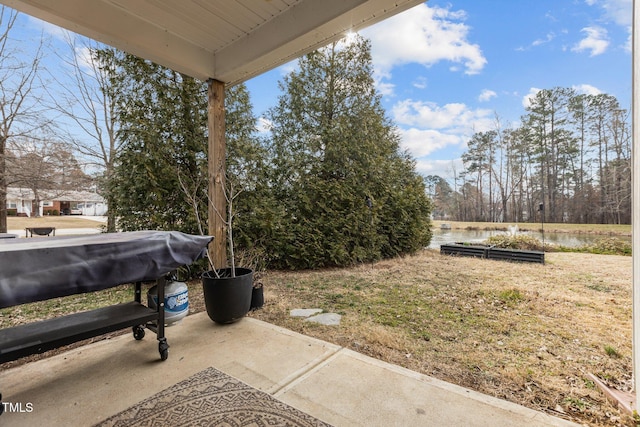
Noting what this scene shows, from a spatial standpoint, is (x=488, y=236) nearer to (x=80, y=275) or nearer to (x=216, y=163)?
(x=216, y=163)

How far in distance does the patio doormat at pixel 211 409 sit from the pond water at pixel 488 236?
24.8 ft

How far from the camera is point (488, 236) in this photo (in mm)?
8227

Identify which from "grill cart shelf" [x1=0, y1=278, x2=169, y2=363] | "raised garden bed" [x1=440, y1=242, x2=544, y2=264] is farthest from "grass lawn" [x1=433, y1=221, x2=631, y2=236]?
"grill cart shelf" [x1=0, y1=278, x2=169, y2=363]

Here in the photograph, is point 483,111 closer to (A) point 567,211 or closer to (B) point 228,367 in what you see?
(A) point 567,211

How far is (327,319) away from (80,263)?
2.16 meters

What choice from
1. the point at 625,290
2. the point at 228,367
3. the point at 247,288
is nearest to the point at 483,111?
the point at 625,290

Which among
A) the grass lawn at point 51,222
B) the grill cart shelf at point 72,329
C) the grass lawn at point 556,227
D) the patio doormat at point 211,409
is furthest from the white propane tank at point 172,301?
the grass lawn at point 556,227

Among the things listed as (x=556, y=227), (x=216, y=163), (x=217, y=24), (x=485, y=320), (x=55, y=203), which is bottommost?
(x=485, y=320)

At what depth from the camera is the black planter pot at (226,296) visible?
8.68ft

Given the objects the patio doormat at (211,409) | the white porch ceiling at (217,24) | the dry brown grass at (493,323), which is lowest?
the dry brown grass at (493,323)

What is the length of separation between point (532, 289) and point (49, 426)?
17.1ft

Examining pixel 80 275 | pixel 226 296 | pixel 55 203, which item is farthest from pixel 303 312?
pixel 55 203

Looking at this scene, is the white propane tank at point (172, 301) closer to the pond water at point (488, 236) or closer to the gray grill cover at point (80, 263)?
the gray grill cover at point (80, 263)

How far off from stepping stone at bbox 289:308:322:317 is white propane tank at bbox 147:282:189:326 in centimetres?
118
